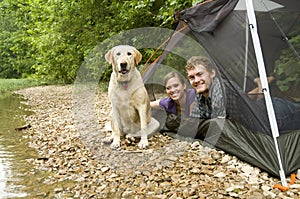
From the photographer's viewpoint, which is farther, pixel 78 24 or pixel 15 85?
pixel 15 85

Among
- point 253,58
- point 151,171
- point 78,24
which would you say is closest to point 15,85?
point 78,24

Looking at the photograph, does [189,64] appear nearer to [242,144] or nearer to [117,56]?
[117,56]

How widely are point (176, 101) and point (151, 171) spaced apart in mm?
1723

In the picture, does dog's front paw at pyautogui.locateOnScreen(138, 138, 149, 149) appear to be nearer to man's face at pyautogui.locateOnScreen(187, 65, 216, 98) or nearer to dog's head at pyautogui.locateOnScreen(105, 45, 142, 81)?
dog's head at pyautogui.locateOnScreen(105, 45, 142, 81)

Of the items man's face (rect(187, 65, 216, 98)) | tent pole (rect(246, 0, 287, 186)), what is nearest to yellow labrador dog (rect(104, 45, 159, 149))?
man's face (rect(187, 65, 216, 98))

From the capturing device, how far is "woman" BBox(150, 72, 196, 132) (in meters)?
5.08

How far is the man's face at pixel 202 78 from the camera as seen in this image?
4.54 m

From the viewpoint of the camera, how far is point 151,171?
3.75 metres

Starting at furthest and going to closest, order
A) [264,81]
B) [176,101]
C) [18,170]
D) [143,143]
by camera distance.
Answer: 1. [176,101]
2. [143,143]
3. [18,170]
4. [264,81]

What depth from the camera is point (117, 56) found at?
452 cm

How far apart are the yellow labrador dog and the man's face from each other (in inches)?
30.2

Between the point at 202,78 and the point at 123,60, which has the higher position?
the point at 123,60

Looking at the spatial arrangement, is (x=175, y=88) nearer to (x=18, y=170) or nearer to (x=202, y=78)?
(x=202, y=78)

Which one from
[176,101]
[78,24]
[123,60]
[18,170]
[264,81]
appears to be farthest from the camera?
[78,24]
